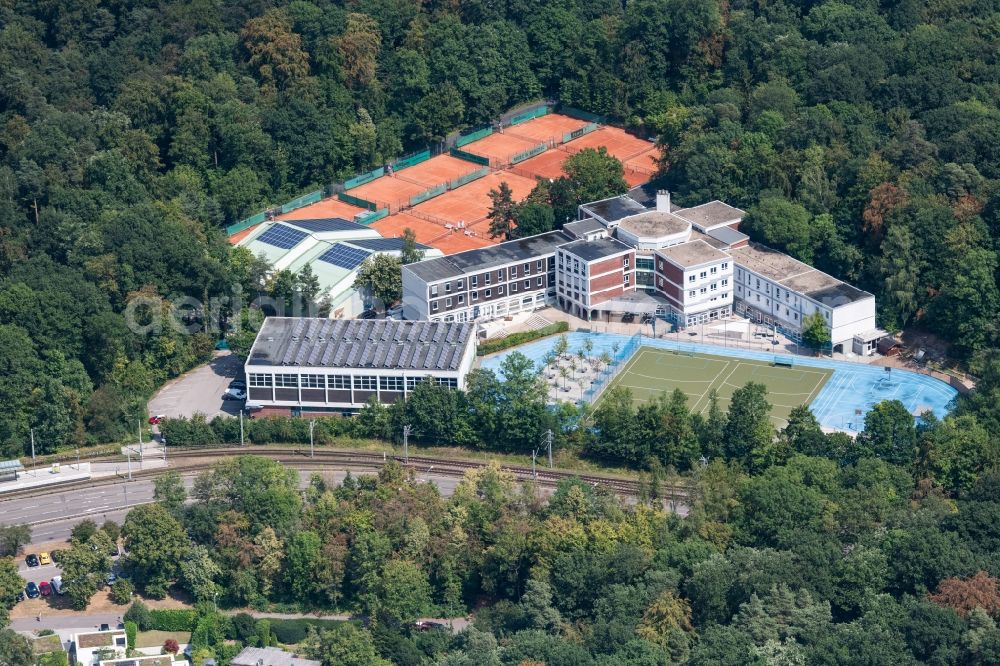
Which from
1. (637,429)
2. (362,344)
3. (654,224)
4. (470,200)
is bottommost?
(637,429)

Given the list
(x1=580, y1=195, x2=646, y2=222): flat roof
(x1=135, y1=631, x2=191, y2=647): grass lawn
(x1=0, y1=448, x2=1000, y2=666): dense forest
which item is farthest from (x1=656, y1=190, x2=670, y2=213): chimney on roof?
(x1=135, y1=631, x2=191, y2=647): grass lawn

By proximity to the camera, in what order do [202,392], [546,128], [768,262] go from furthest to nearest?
[546,128], [768,262], [202,392]

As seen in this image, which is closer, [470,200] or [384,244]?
[384,244]

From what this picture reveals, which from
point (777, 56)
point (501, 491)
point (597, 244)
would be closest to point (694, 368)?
point (597, 244)

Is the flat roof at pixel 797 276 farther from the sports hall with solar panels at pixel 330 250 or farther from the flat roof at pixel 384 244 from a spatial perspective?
the flat roof at pixel 384 244

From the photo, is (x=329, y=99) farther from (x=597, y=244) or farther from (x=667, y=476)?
(x=667, y=476)

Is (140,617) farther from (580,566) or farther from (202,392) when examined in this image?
(202,392)

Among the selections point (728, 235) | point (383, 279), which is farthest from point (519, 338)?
point (728, 235)

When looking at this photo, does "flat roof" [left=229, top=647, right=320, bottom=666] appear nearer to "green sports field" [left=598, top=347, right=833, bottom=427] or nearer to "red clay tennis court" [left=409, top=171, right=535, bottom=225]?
"green sports field" [left=598, top=347, right=833, bottom=427]
